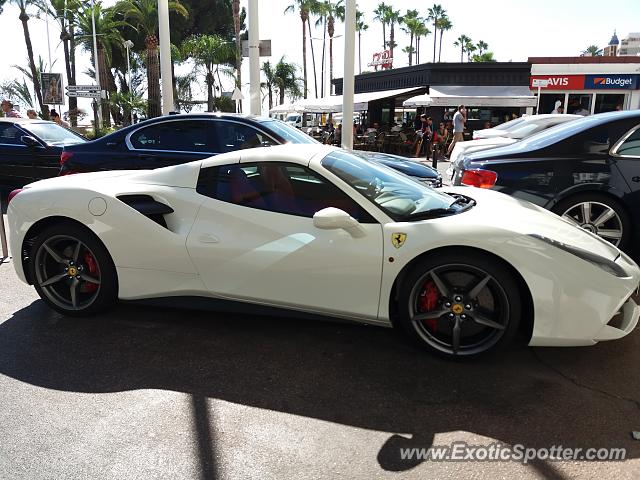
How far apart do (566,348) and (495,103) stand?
74.9ft

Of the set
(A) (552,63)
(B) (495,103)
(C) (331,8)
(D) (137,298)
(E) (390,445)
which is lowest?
(E) (390,445)

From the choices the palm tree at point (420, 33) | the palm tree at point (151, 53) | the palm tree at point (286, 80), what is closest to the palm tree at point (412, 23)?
the palm tree at point (420, 33)

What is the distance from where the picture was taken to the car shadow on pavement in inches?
108

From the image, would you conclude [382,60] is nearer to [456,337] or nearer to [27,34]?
[27,34]

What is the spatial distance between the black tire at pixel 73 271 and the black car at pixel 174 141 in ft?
9.25

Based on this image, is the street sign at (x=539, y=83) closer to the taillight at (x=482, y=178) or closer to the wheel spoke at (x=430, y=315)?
the taillight at (x=482, y=178)

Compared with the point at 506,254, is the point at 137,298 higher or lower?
lower

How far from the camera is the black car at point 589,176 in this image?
5055 mm

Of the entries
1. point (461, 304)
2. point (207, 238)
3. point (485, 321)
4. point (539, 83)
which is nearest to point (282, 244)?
point (207, 238)

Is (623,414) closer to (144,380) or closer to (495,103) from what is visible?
(144,380)

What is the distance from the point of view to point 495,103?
24.4 meters

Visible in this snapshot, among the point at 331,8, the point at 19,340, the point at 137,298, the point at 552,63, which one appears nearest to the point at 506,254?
the point at 137,298

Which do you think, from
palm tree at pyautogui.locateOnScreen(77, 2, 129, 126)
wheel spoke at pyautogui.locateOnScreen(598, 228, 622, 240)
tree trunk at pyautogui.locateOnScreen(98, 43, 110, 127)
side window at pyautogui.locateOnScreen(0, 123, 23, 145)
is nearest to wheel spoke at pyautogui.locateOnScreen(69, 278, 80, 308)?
wheel spoke at pyautogui.locateOnScreen(598, 228, 622, 240)

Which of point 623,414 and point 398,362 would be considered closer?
point 623,414
